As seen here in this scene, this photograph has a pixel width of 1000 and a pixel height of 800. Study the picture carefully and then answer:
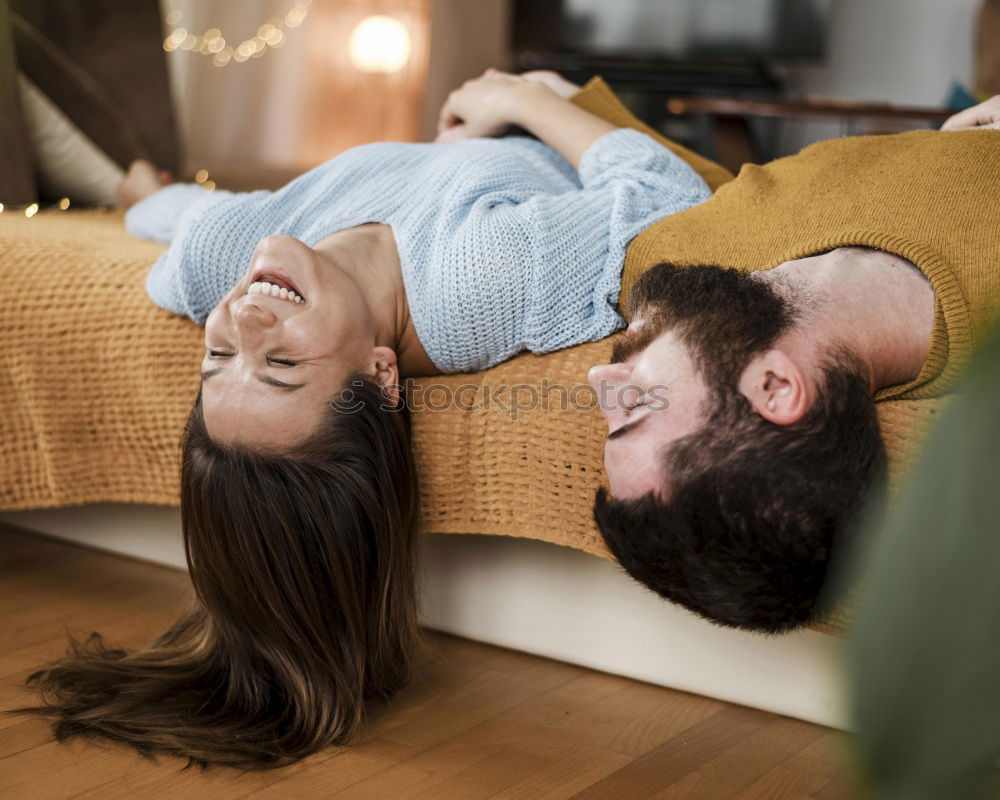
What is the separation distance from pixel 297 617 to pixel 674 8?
4.61 m

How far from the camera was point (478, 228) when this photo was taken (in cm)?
123

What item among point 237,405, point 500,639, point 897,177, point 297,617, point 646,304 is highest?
point 897,177

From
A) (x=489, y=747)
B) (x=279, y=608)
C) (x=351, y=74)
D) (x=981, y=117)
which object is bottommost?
(x=489, y=747)

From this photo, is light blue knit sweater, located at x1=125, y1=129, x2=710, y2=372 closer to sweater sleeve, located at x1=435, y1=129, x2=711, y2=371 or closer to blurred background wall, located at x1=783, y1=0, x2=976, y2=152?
sweater sleeve, located at x1=435, y1=129, x2=711, y2=371

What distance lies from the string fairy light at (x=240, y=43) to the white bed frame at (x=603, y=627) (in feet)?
12.4

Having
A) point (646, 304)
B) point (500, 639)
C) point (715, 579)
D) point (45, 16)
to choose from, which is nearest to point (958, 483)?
point (715, 579)

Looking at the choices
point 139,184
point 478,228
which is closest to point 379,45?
point 139,184

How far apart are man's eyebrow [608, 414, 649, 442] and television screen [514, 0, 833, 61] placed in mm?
4438

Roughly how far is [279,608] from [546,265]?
48 centimetres

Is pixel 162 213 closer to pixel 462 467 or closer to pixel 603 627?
pixel 462 467

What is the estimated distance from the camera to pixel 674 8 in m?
5.10

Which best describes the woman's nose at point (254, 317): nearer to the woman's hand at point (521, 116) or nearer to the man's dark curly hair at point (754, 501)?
the man's dark curly hair at point (754, 501)

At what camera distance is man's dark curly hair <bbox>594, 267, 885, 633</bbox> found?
0.92 metres

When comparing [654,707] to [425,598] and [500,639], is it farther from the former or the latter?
[425,598]
